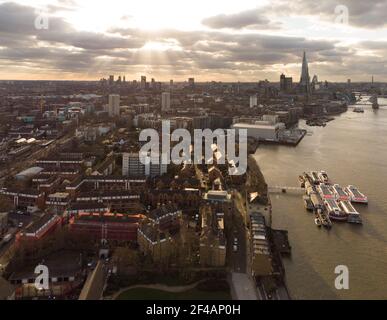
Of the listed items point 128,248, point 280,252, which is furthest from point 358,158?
point 128,248

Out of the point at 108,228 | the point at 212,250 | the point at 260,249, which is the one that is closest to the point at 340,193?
the point at 260,249

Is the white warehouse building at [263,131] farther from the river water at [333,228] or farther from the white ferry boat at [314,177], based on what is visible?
the white ferry boat at [314,177]

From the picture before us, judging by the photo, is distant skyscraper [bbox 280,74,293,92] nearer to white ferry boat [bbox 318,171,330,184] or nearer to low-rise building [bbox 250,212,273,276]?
white ferry boat [bbox 318,171,330,184]

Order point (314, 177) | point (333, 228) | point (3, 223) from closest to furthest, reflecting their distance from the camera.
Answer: point (3, 223), point (333, 228), point (314, 177)

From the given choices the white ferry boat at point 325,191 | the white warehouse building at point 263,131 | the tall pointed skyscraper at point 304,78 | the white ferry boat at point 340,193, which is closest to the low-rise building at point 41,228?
the white ferry boat at point 325,191

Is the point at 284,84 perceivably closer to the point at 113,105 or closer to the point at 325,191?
the point at 113,105
